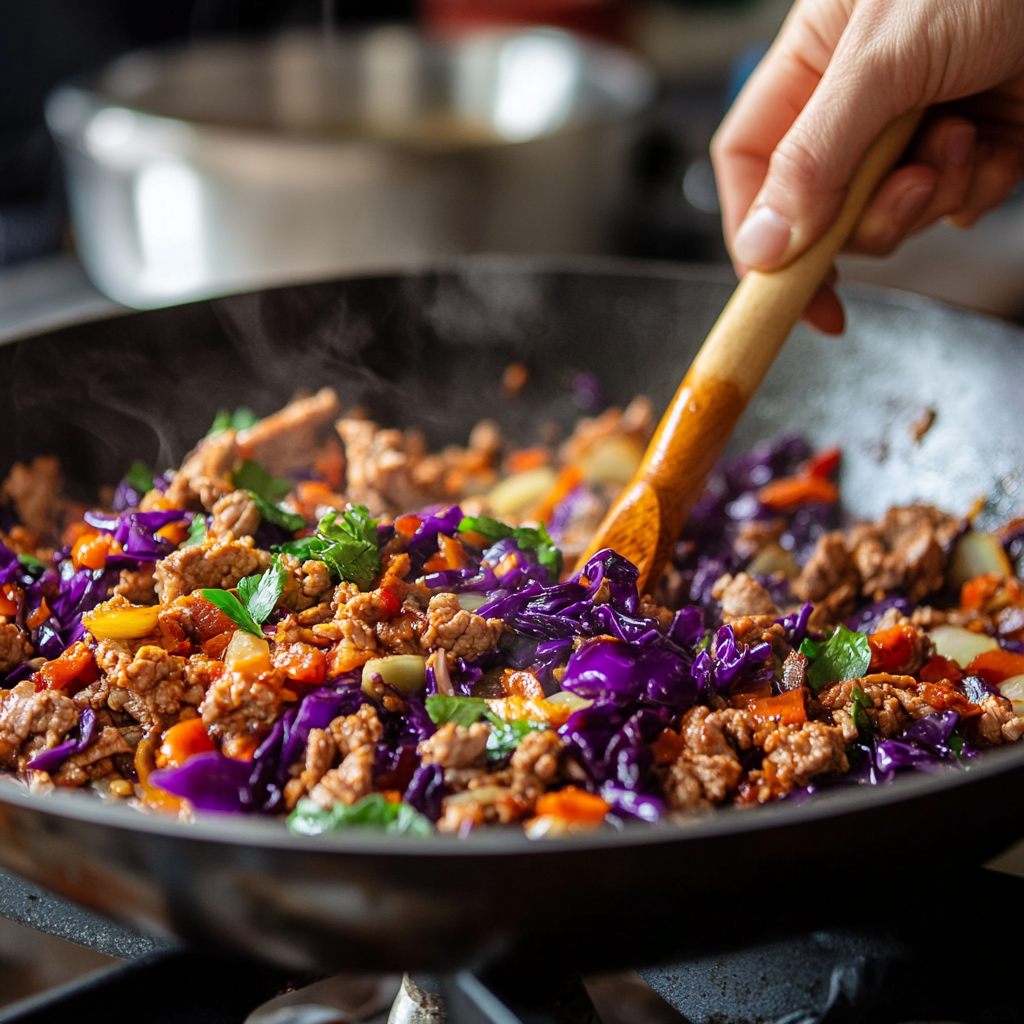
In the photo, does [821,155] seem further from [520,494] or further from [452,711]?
[452,711]

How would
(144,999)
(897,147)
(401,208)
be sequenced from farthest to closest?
(401,208) < (897,147) < (144,999)

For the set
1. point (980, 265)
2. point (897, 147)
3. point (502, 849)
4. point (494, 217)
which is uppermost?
point (897, 147)

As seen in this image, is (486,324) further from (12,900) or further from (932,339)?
(12,900)

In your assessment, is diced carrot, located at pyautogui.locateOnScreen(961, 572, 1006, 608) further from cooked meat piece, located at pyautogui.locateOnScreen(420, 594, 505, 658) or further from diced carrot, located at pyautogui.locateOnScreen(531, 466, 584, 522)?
cooked meat piece, located at pyautogui.locateOnScreen(420, 594, 505, 658)

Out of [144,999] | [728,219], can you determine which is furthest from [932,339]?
[144,999]

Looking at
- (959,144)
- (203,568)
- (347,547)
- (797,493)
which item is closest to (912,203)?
(959,144)

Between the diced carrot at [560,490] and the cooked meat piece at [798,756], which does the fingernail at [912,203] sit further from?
the cooked meat piece at [798,756]
